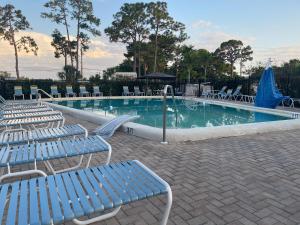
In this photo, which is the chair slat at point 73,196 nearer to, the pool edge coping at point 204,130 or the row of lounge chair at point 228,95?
the pool edge coping at point 204,130

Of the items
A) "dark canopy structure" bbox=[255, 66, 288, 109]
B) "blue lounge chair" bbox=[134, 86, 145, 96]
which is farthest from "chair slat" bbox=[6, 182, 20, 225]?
"blue lounge chair" bbox=[134, 86, 145, 96]

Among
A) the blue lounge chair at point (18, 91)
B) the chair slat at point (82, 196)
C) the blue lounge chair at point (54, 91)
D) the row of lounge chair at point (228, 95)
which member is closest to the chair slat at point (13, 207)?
the chair slat at point (82, 196)

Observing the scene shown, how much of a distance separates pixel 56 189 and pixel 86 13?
22134mm

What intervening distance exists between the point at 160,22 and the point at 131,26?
284cm

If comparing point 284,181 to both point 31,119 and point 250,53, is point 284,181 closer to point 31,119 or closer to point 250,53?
point 31,119

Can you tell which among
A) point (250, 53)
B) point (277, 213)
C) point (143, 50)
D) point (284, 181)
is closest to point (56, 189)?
point (277, 213)

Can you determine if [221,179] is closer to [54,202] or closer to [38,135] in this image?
[54,202]

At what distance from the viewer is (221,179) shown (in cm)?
315

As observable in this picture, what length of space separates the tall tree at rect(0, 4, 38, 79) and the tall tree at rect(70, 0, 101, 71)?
375 cm

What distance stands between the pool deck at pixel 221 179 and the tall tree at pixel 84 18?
62.2ft

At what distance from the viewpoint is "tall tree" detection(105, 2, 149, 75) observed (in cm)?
2407

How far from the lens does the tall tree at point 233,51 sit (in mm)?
37406

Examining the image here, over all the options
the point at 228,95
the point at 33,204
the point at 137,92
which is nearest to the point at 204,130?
the point at 33,204

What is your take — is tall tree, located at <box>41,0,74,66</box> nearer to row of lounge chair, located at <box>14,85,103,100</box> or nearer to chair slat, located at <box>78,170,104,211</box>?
row of lounge chair, located at <box>14,85,103,100</box>
